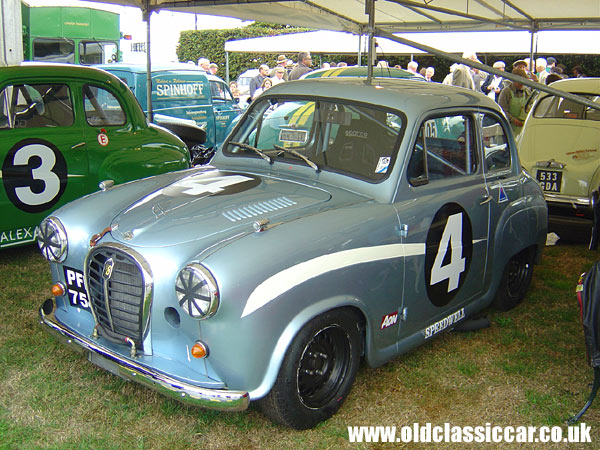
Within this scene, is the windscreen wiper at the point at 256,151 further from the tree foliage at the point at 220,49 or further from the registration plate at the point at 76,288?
the tree foliage at the point at 220,49

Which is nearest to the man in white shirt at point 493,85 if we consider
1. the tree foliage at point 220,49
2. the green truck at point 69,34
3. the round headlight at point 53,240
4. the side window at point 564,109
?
the side window at point 564,109

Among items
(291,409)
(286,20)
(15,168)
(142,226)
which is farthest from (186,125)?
(291,409)

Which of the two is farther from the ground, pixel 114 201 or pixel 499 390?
pixel 114 201

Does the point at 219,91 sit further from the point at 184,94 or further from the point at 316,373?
the point at 316,373

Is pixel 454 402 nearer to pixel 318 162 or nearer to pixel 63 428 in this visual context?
pixel 318 162

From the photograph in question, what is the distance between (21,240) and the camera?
548 centimetres

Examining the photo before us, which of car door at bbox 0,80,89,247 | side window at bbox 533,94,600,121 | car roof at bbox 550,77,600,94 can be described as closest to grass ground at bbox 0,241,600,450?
car door at bbox 0,80,89,247

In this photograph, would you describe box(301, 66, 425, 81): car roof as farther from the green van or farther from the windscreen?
the windscreen

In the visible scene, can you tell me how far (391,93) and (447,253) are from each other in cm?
103

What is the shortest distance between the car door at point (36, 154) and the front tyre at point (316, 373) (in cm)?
326

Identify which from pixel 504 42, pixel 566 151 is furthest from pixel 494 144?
pixel 504 42

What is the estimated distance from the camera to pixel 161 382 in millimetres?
2879

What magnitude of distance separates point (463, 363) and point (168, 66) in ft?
26.3

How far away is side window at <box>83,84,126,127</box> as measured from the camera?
589cm
